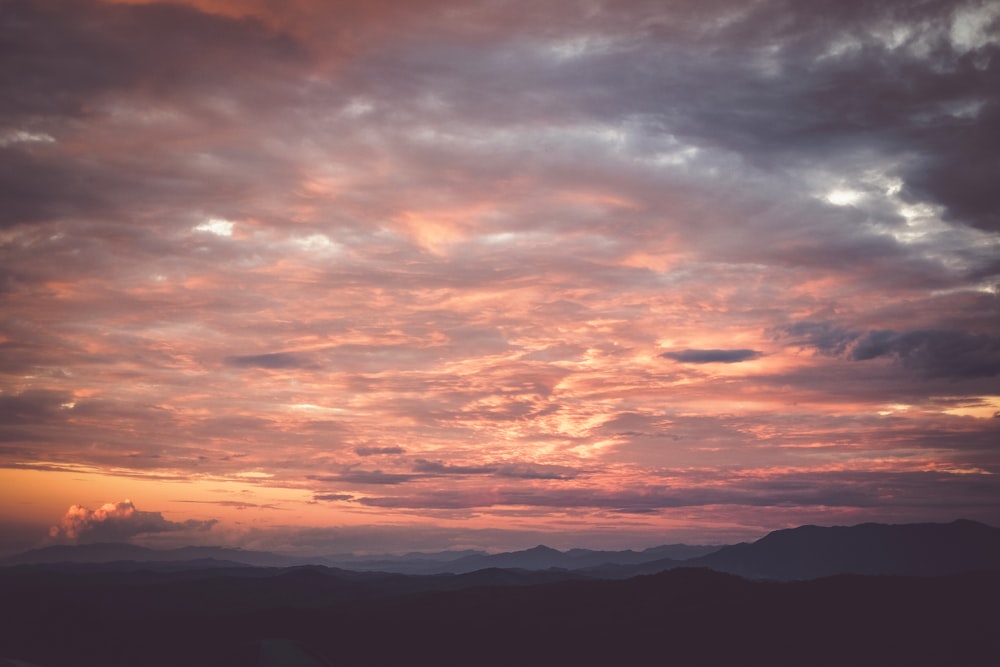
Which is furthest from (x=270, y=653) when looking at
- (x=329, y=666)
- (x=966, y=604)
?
(x=966, y=604)

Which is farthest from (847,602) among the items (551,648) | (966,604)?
(551,648)

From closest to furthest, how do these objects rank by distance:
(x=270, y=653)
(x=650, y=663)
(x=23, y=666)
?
(x=23, y=666)
(x=270, y=653)
(x=650, y=663)

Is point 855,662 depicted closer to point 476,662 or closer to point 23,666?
point 476,662

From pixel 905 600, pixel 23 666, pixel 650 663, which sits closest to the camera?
pixel 23 666

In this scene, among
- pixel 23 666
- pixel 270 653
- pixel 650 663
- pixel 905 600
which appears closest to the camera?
pixel 23 666

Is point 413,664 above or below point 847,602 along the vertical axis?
below

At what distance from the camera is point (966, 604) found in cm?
18475

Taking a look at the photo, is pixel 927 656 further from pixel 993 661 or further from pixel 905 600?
pixel 905 600

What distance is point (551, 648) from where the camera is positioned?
19988 cm

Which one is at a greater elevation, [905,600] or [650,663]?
[905,600]

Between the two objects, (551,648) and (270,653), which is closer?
(270,653)

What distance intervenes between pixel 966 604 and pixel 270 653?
16319cm

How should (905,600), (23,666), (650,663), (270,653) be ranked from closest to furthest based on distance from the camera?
(23,666), (270,653), (650,663), (905,600)

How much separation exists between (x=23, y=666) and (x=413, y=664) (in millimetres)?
88364
